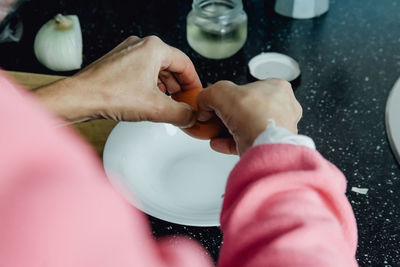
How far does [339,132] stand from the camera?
0.81 metres

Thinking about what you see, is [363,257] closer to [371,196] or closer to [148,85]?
[371,196]

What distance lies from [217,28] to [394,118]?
0.36m

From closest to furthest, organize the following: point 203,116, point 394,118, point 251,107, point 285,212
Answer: point 285,212, point 251,107, point 203,116, point 394,118

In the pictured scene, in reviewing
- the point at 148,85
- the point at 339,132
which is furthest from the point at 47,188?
the point at 339,132

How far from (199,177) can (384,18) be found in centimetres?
64

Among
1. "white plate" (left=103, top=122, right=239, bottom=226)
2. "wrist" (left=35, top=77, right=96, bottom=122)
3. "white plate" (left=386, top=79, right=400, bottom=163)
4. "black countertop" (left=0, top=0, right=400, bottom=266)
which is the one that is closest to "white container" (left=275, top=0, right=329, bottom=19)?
"black countertop" (left=0, top=0, right=400, bottom=266)

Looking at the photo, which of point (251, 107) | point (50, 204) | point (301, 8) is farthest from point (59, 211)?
point (301, 8)

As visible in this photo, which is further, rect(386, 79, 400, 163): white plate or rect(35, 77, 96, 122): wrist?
rect(386, 79, 400, 163): white plate

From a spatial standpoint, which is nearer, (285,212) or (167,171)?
(285,212)

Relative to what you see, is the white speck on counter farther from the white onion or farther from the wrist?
the white onion

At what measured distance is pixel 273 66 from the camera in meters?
0.92

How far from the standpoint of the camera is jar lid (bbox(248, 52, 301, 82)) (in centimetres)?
90

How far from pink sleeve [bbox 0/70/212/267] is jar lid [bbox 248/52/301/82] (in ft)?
2.06

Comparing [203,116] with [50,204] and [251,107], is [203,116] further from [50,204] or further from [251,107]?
[50,204]
